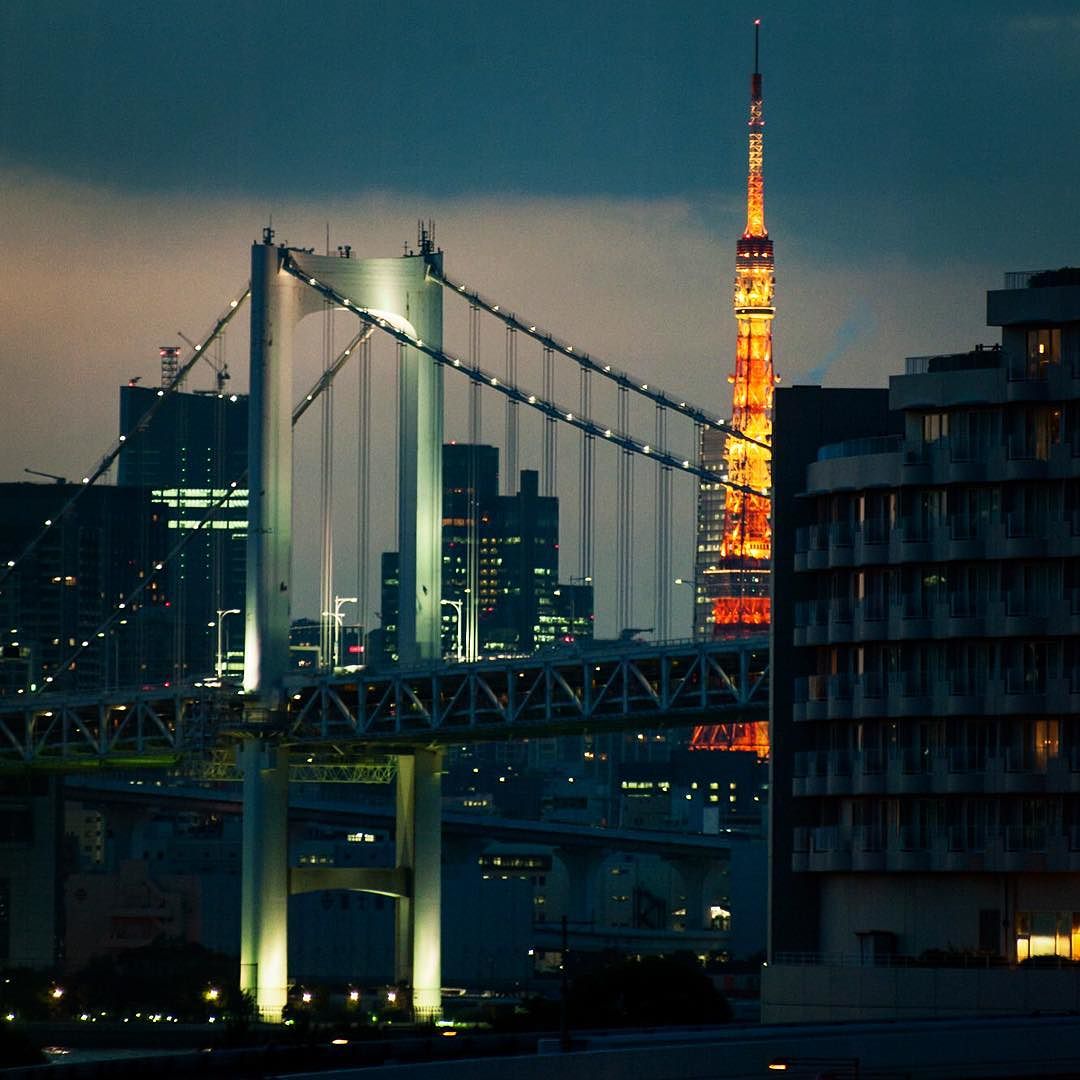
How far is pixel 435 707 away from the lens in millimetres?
135250

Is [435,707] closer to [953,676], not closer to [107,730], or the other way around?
[107,730]

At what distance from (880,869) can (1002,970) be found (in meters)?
8.20

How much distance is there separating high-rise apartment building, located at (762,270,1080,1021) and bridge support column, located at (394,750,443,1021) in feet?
163

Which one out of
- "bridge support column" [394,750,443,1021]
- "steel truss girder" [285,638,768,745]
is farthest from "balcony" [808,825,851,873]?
"bridge support column" [394,750,443,1021]

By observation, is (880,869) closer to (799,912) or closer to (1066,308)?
(799,912)

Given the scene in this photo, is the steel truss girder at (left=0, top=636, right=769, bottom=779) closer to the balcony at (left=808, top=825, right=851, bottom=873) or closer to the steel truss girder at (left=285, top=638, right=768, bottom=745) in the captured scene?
the steel truss girder at (left=285, top=638, right=768, bottom=745)

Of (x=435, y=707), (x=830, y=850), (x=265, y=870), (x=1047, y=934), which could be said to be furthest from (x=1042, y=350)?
(x=265, y=870)

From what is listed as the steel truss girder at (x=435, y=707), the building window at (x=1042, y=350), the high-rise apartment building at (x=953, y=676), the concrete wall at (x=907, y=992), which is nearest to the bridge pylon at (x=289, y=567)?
the steel truss girder at (x=435, y=707)

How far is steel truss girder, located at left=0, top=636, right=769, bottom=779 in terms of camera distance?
12481 cm

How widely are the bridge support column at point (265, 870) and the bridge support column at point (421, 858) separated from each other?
4.76 m

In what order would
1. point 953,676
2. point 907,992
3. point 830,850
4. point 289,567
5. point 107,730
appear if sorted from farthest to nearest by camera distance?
point 107,730 < point 289,567 < point 830,850 < point 953,676 < point 907,992

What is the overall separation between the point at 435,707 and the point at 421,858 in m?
9.46

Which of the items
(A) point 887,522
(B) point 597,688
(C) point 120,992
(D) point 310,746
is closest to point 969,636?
(A) point 887,522

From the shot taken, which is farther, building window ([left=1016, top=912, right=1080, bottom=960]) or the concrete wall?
building window ([left=1016, top=912, right=1080, bottom=960])
